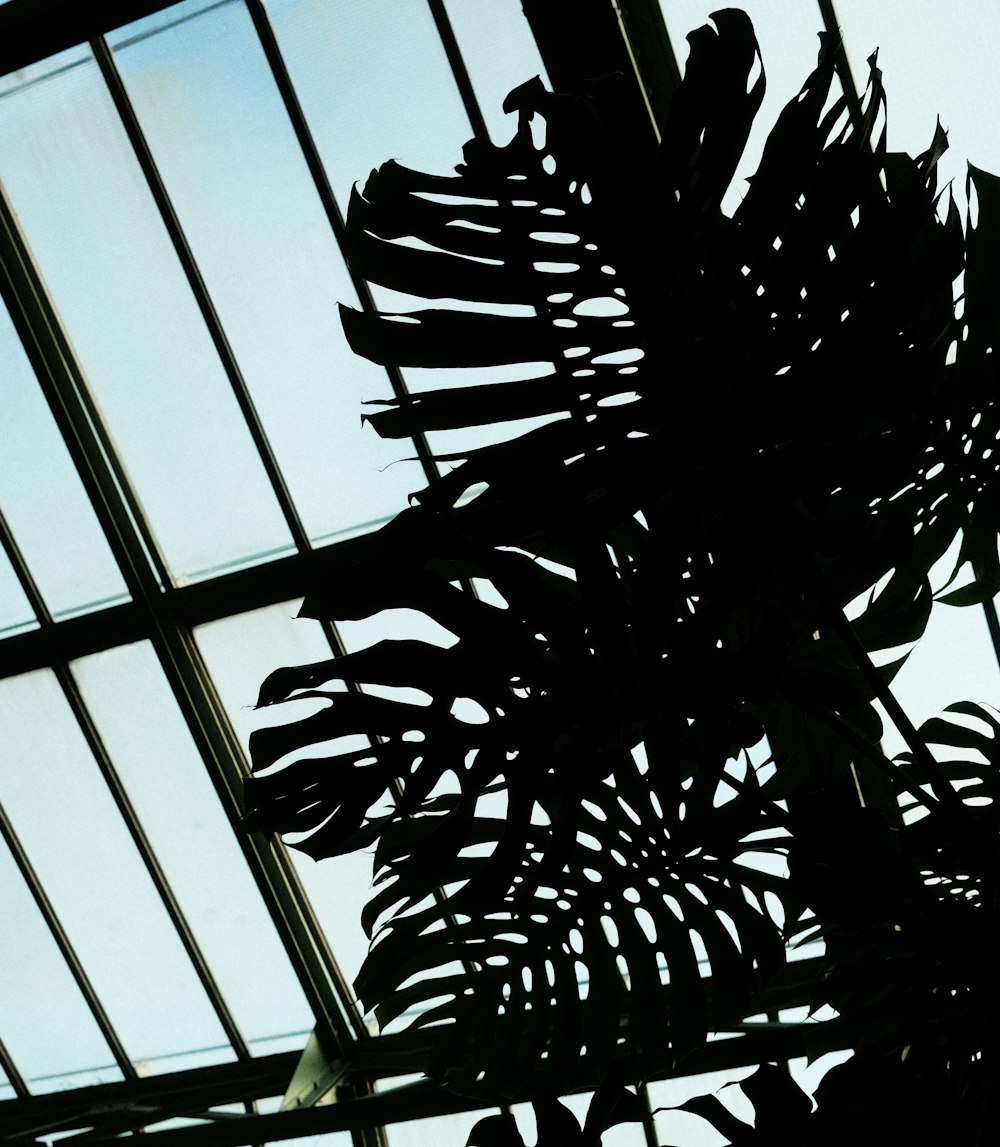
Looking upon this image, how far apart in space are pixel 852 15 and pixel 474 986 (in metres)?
4.58

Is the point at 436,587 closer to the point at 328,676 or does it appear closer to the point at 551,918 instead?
the point at 328,676

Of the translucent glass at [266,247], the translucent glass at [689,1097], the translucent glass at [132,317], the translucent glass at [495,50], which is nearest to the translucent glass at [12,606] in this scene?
the translucent glass at [132,317]

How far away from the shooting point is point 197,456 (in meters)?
6.92

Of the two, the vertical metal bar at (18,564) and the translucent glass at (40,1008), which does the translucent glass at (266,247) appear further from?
the translucent glass at (40,1008)

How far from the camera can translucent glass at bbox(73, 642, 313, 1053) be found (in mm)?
7527

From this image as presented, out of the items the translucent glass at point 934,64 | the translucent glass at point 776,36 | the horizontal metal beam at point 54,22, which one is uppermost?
the horizontal metal beam at point 54,22

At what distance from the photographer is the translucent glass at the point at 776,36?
5191mm

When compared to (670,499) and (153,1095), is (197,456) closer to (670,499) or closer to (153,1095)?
(153,1095)

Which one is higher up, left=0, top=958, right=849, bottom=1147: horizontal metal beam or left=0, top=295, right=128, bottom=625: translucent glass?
left=0, top=295, right=128, bottom=625: translucent glass

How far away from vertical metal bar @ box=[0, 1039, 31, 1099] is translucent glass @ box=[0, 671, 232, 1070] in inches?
46.4

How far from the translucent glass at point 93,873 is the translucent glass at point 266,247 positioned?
7.43 ft

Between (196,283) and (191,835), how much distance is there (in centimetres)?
365

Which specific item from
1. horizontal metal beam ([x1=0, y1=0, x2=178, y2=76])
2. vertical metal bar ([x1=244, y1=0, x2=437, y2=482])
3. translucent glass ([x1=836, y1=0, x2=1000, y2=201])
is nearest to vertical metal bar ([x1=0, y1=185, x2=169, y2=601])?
horizontal metal beam ([x1=0, y1=0, x2=178, y2=76])

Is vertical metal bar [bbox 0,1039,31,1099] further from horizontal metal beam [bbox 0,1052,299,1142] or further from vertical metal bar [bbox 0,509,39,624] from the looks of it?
vertical metal bar [bbox 0,509,39,624]
